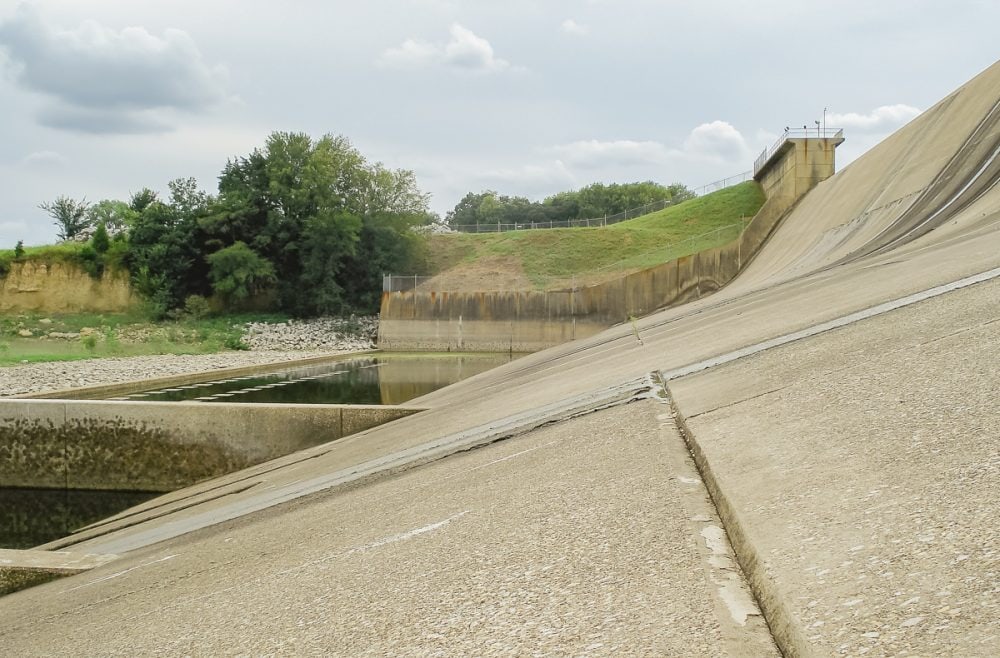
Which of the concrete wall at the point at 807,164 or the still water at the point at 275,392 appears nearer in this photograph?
the still water at the point at 275,392

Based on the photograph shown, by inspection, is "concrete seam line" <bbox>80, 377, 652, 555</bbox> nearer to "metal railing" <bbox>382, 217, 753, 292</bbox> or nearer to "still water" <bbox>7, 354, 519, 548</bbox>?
"still water" <bbox>7, 354, 519, 548</bbox>

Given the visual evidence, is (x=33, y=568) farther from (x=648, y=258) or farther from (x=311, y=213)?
(x=311, y=213)

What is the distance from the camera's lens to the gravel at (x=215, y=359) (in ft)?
74.5

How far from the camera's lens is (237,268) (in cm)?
4878

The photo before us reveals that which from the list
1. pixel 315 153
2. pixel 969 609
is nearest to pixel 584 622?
pixel 969 609

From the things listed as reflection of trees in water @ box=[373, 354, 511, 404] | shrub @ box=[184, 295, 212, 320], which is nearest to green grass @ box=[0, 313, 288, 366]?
shrub @ box=[184, 295, 212, 320]

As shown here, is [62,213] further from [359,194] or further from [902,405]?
[902,405]

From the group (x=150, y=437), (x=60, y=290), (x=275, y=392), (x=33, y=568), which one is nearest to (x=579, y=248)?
(x=275, y=392)

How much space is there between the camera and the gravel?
22.7m

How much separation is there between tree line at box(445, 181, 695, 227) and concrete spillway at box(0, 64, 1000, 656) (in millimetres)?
76795

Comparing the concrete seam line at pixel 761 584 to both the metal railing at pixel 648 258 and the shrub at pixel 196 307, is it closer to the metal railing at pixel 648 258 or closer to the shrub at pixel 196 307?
the metal railing at pixel 648 258

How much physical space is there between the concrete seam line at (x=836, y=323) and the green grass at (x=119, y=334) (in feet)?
104

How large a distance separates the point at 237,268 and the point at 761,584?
163ft

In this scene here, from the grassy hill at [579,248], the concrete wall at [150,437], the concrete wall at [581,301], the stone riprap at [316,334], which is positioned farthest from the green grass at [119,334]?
the concrete wall at [150,437]
